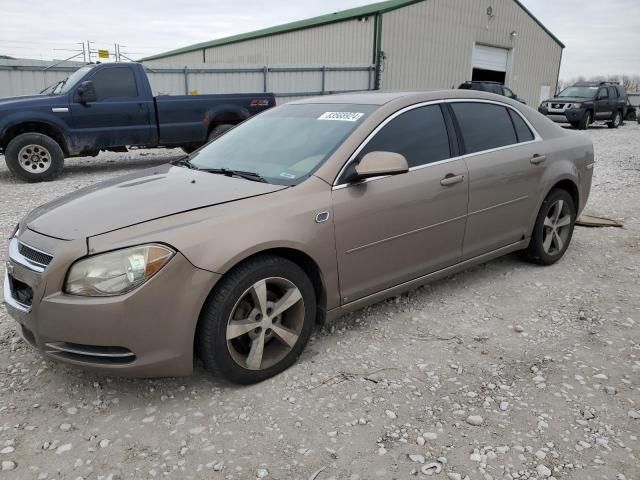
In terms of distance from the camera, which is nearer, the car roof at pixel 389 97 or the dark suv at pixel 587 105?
the car roof at pixel 389 97

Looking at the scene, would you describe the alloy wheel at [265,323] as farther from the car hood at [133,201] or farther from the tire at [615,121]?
the tire at [615,121]

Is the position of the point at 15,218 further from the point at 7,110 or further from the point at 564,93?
the point at 564,93

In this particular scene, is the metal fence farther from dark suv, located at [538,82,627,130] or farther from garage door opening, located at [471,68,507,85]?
garage door opening, located at [471,68,507,85]

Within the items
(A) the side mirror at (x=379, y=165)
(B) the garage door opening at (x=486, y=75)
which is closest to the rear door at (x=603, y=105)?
(B) the garage door opening at (x=486, y=75)

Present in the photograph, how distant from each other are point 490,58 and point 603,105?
609 cm

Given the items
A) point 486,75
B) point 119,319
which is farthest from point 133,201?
point 486,75

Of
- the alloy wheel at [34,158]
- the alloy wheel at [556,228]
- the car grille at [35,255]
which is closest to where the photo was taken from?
the car grille at [35,255]

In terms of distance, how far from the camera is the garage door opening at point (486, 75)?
25.6 metres

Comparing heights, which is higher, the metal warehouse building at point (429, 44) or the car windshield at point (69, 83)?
the metal warehouse building at point (429, 44)

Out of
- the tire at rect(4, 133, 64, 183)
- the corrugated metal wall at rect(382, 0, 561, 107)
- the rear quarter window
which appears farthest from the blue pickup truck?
the corrugated metal wall at rect(382, 0, 561, 107)

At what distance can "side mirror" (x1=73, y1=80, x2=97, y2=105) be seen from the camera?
904cm

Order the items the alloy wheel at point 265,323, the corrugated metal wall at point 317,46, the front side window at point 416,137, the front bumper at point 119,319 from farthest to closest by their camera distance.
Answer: the corrugated metal wall at point 317,46 → the front side window at point 416,137 → the alloy wheel at point 265,323 → the front bumper at point 119,319

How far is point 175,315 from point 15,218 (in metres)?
4.93

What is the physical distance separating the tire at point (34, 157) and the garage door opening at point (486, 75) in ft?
69.7
